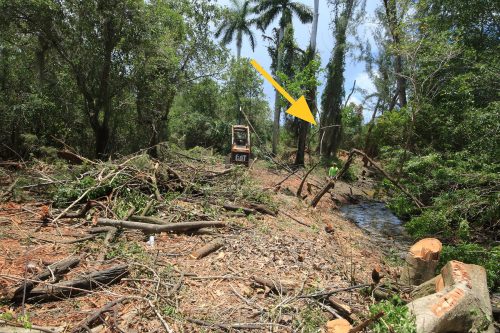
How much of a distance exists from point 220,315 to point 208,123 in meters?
22.9

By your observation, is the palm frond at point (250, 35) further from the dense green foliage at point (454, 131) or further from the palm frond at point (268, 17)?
the dense green foliage at point (454, 131)

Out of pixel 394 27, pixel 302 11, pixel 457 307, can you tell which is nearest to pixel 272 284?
pixel 457 307

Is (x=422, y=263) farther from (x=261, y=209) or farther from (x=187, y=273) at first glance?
(x=261, y=209)

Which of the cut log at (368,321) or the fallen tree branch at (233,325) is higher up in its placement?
the cut log at (368,321)

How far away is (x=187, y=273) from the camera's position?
4.97m

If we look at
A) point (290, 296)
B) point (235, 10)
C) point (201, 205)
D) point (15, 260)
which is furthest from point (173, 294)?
point (235, 10)

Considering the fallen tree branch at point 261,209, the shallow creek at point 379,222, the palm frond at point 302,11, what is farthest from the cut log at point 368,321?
the palm frond at point 302,11

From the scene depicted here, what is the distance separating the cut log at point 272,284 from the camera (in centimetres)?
472

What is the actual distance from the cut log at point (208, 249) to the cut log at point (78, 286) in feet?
3.89

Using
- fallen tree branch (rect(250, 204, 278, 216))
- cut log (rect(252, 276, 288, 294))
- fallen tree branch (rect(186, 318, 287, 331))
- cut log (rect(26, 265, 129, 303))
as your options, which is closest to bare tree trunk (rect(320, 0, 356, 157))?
fallen tree branch (rect(250, 204, 278, 216))

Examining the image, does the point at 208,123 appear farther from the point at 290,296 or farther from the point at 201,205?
the point at 290,296

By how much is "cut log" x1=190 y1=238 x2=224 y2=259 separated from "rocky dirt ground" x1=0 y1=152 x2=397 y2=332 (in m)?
→ 0.09

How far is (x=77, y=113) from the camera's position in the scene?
1454 cm

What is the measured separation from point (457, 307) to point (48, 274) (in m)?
4.71
